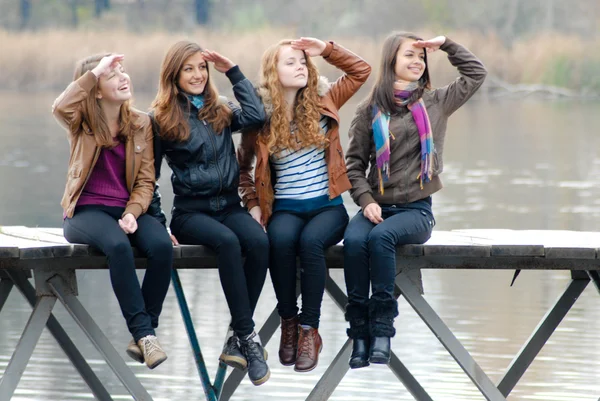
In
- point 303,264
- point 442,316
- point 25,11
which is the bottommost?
point 25,11

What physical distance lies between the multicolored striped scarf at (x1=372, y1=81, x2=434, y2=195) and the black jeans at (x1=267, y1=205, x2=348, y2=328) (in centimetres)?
36

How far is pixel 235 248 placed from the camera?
4348mm

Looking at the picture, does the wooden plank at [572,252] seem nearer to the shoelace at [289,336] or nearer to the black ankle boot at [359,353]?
the black ankle boot at [359,353]

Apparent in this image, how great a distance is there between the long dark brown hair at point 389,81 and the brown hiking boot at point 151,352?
133 centimetres

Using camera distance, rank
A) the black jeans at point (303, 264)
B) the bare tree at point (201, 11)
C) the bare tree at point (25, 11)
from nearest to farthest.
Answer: the black jeans at point (303, 264) → the bare tree at point (25, 11) → the bare tree at point (201, 11)

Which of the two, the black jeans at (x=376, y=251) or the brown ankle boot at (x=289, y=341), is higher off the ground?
the black jeans at (x=376, y=251)

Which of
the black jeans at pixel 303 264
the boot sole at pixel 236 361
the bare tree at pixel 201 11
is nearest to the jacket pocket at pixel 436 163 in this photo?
the black jeans at pixel 303 264

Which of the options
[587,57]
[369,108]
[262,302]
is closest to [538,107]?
[587,57]

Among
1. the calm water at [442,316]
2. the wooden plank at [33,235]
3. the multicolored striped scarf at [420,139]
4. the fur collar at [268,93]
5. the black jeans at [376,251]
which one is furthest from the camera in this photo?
the calm water at [442,316]

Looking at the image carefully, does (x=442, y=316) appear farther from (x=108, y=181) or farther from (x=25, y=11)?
(x=25, y=11)

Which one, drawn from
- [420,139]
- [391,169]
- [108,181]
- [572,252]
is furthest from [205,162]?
[572,252]

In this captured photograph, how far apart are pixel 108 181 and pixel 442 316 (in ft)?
Result: 10.7

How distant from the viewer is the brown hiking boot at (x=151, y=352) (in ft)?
13.7

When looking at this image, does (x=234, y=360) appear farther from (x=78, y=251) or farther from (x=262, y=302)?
(x=262, y=302)
